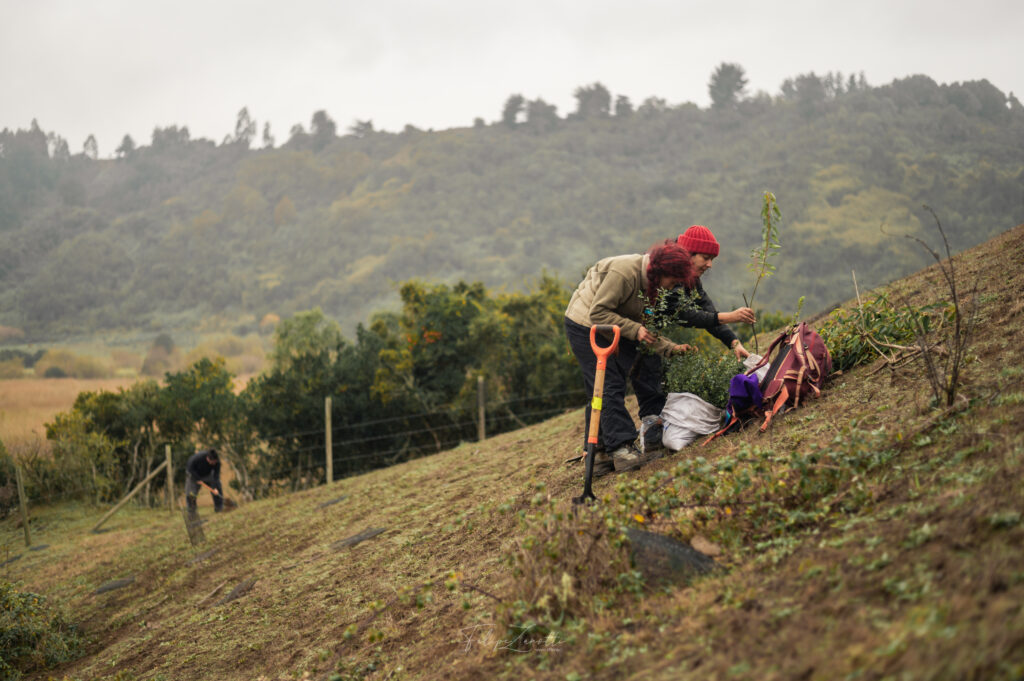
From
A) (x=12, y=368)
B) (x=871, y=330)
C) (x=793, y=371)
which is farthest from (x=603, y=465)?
(x=12, y=368)

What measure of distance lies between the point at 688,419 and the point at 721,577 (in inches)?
83.8

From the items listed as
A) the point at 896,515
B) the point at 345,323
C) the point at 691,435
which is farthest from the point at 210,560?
the point at 345,323

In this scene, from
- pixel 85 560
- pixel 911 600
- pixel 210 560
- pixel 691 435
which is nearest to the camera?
pixel 911 600

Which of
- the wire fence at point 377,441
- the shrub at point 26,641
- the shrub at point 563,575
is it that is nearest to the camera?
the shrub at point 563,575

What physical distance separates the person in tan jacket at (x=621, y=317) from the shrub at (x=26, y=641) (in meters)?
4.86

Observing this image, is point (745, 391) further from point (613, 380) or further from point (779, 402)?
point (613, 380)

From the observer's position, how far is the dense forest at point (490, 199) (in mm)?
81125

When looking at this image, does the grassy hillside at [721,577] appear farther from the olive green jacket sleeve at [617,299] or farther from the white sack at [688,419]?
the olive green jacket sleeve at [617,299]

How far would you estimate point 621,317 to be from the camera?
15.7 ft

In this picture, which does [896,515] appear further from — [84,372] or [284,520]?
[84,372]

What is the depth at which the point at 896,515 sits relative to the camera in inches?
115

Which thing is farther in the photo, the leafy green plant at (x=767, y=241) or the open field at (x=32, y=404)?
the open field at (x=32, y=404)

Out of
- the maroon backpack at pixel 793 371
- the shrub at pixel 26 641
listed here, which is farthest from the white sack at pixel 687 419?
the shrub at pixel 26 641

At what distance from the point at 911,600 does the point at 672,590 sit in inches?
38.5
